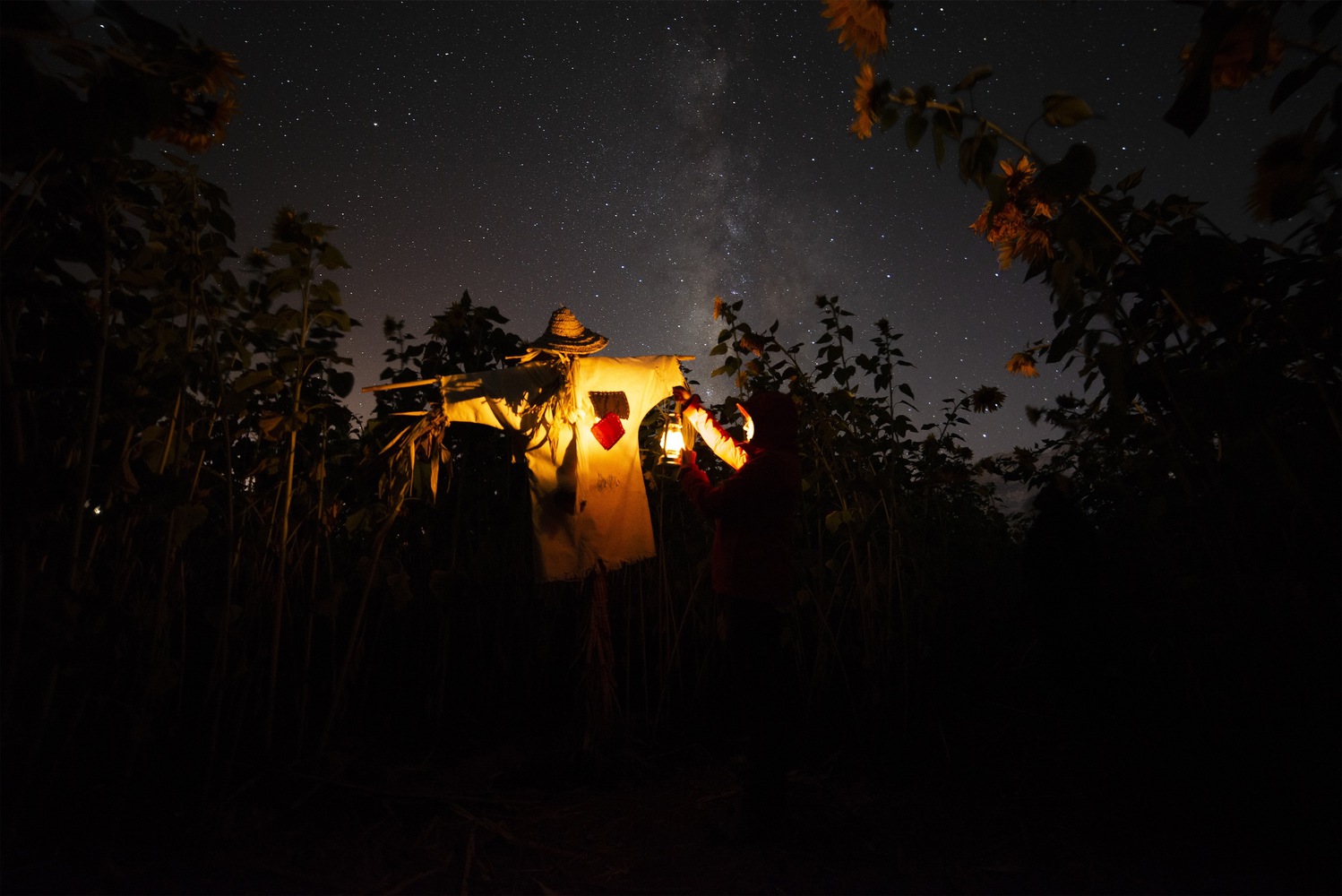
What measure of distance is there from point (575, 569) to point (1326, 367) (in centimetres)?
240

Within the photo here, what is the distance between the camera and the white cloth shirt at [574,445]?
2619 millimetres

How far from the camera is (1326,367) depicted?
1680 millimetres

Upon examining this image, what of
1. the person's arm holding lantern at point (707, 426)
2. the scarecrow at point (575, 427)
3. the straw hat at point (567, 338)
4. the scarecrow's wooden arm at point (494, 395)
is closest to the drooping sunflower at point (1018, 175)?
the person's arm holding lantern at point (707, 426)

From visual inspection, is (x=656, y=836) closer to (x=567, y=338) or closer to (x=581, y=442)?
(x=581, y=442)

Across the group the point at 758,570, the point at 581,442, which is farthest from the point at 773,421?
the point at 581,442

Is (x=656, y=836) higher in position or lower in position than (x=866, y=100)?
lower

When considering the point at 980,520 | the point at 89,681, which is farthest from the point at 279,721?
the point at 980,520

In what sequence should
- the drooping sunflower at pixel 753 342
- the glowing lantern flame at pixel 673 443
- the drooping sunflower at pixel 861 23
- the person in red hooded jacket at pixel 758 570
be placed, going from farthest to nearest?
1. the drooping sunflower at pixel 753 342
2. the glowing lantern flame at pixel 673 443
3. the person in red hooded jacket at pixel 758 570
4. the drooping sunflower at pixel 861 23

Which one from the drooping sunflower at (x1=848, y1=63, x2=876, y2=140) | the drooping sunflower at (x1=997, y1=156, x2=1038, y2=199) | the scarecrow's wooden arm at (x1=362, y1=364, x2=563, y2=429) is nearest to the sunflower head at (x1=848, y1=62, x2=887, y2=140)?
the drooping sunflower at (x1=848, y1=63, x2=876, y2=140)

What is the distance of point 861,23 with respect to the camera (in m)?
1.55

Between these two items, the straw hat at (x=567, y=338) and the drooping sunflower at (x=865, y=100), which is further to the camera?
the straw hat at (x=567, y=338)

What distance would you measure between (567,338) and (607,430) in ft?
1.42

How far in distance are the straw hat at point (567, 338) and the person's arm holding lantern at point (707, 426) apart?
451 millimetres

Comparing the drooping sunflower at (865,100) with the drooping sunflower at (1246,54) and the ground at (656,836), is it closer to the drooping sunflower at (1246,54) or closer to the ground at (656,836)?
the drooping sunflower at (1246,54)
